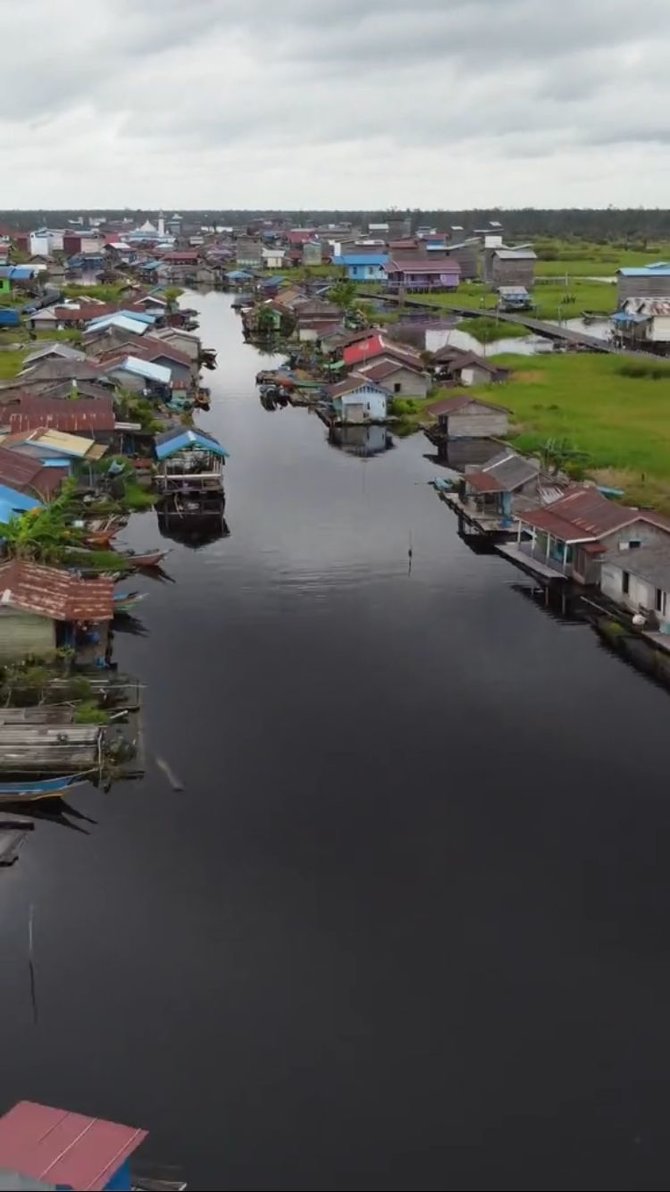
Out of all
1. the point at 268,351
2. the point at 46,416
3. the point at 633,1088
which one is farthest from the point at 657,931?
the point at 268,351

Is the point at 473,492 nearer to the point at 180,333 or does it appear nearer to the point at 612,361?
the point at 612,361

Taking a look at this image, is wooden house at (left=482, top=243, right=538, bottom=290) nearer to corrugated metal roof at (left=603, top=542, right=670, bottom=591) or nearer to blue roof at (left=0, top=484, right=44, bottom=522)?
corrugated metal roof at (left=603, top=542, right=670, bottom=591)

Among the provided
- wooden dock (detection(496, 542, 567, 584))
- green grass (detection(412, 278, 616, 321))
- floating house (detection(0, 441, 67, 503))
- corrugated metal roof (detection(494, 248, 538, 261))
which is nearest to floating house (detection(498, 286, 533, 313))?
green grass (detection(412, 278, 616, 321))

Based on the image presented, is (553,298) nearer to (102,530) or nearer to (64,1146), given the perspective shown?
(102,530)

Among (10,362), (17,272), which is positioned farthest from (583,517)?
(17,272)

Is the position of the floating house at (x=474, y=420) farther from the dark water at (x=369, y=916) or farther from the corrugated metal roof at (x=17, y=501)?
the corrugated metal roof at (x=17, y=501)

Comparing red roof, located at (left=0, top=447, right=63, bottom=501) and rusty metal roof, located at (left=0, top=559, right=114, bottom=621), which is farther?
red roof, located at (left=0, top=447, right=63, bottom=501)
